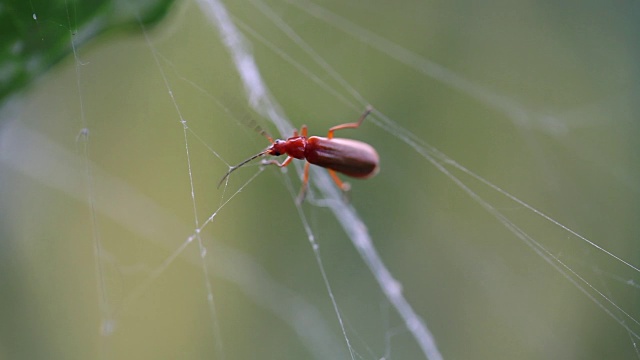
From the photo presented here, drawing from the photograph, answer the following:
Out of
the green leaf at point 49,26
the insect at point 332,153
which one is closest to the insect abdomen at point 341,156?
the insect at point 332,153

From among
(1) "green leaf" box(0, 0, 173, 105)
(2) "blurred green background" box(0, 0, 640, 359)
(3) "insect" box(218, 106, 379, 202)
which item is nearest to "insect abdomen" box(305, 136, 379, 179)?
(3) "insect" box(218, 106, 379, 202)

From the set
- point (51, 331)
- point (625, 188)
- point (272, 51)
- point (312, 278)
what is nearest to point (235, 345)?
point (312, 278)

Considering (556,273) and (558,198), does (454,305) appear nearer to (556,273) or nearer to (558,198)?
(556,273)

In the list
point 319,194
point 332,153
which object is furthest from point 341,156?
point 319,194

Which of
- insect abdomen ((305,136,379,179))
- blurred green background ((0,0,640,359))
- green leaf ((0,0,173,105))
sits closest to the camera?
green leaf ((0,0,173,105))

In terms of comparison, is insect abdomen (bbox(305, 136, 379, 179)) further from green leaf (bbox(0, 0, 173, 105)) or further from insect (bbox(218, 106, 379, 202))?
green leaf (bbox(0, 0, 173, 105))

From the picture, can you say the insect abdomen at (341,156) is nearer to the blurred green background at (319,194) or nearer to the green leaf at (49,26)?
the blurred green background at (319,194)

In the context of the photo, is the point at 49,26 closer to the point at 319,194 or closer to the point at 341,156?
the point at 341,156

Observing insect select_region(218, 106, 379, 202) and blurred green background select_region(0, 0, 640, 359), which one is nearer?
insect select_region(218, 106, 379, 202)
